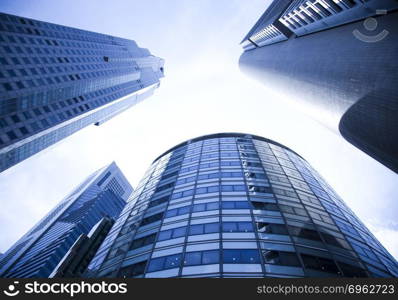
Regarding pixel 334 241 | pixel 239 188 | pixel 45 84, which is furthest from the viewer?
pixel 45 84

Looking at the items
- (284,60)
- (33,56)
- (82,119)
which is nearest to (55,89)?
(33,56)

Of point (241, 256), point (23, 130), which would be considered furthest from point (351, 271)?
point (23, 130)

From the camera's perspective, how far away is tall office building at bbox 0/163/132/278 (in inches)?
4464

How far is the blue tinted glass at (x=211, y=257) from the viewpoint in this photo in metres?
21.4

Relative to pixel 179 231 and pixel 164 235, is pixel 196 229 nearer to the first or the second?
pixel 179 231

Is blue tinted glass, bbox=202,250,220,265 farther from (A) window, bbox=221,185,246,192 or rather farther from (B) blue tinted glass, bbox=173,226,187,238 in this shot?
(A) window, bbox=221,185,246,192

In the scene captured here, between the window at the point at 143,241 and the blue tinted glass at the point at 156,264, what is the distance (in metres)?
3.32

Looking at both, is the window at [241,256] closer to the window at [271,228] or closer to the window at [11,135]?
the window at [271,228]

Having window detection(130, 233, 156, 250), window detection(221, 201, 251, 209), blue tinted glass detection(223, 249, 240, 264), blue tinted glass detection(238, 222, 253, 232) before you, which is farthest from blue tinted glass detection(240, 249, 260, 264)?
window detection(130, 233, 156, 250)

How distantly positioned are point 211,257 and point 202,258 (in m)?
0.73

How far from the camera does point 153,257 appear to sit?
23875mm

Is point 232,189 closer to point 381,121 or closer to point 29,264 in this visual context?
point 381,121

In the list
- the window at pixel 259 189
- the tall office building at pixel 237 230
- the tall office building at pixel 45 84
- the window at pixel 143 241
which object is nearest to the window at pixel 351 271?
the tall office building at pixel 237 230

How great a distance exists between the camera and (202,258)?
71.7 feet
